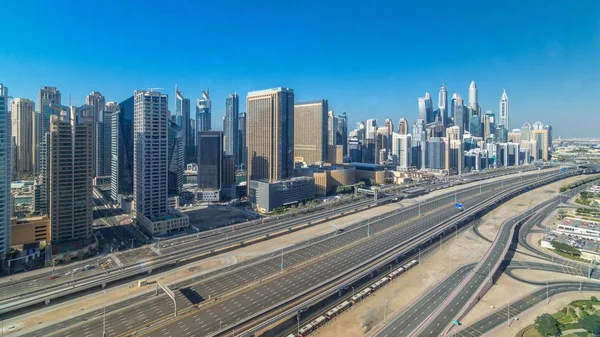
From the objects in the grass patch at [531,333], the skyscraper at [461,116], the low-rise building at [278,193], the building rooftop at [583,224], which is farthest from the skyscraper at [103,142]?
the skyscraper at [461,116]

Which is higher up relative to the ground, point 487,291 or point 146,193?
point 146,193

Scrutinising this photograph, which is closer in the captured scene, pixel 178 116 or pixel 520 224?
pixel 520 224

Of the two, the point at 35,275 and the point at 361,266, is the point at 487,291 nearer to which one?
the point at 361,266

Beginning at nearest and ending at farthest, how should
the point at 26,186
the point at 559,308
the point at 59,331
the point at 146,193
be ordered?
the point at 59,331 < the point at 559,308 < the point at 146,193 < the point at 26,186

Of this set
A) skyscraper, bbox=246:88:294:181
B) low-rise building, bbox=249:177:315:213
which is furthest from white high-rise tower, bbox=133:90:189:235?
skyscraper, bbox=246:88:294:181

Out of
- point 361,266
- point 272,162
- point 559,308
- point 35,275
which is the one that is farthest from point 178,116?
point 559,308

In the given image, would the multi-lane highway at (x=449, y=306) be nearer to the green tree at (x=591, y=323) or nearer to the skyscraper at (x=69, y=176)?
the green tree at (x=591, y=323)

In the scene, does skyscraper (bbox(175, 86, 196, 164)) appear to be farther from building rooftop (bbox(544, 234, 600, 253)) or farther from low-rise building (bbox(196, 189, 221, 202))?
building rooftop (bbox(544, 234, 600, 253))

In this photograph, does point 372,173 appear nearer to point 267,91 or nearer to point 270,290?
point 267,91
